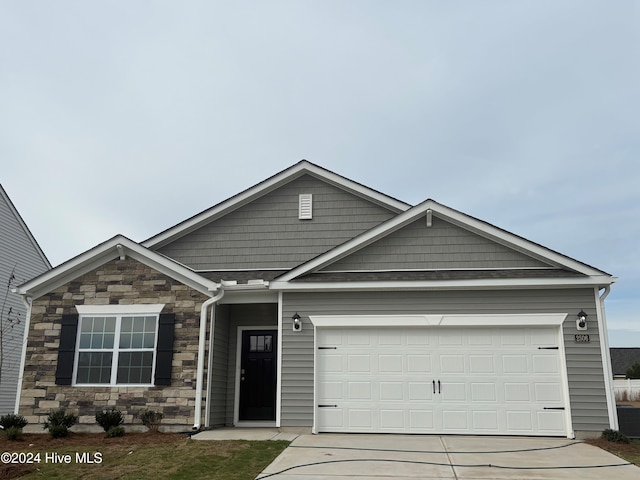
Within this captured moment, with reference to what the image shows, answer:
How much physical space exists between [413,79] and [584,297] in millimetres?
7874

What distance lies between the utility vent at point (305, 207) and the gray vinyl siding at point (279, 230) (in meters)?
0.11

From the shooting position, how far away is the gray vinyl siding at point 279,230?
551 inches

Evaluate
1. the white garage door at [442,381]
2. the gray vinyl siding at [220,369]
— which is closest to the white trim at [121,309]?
the gray vinyl siding at [220,369]

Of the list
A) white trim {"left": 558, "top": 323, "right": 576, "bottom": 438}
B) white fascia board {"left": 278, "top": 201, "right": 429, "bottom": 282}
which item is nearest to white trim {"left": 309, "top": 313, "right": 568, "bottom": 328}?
white trim {"left": 558, "top": 323, "right": 576, "bottom": 438}

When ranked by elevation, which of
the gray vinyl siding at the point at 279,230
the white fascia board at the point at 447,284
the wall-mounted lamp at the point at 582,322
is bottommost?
the wall-mounted lamp at the point at 582,322

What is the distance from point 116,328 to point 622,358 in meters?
44.6

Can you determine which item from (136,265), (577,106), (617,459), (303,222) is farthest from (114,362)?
(577,106)

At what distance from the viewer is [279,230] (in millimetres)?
14203

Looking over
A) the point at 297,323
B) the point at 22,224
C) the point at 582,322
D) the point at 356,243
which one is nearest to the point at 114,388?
the point at 297,323

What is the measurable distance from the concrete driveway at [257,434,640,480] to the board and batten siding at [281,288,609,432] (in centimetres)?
80

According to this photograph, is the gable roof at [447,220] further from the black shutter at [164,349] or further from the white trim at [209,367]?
the black shutter at [164,349]

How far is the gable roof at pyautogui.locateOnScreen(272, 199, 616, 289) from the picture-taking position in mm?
11008

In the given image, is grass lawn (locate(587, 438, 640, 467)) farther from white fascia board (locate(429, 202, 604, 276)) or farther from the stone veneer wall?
the stone veneer wall

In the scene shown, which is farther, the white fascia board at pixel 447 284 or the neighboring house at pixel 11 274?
the neighboring house at pixel 11 274
